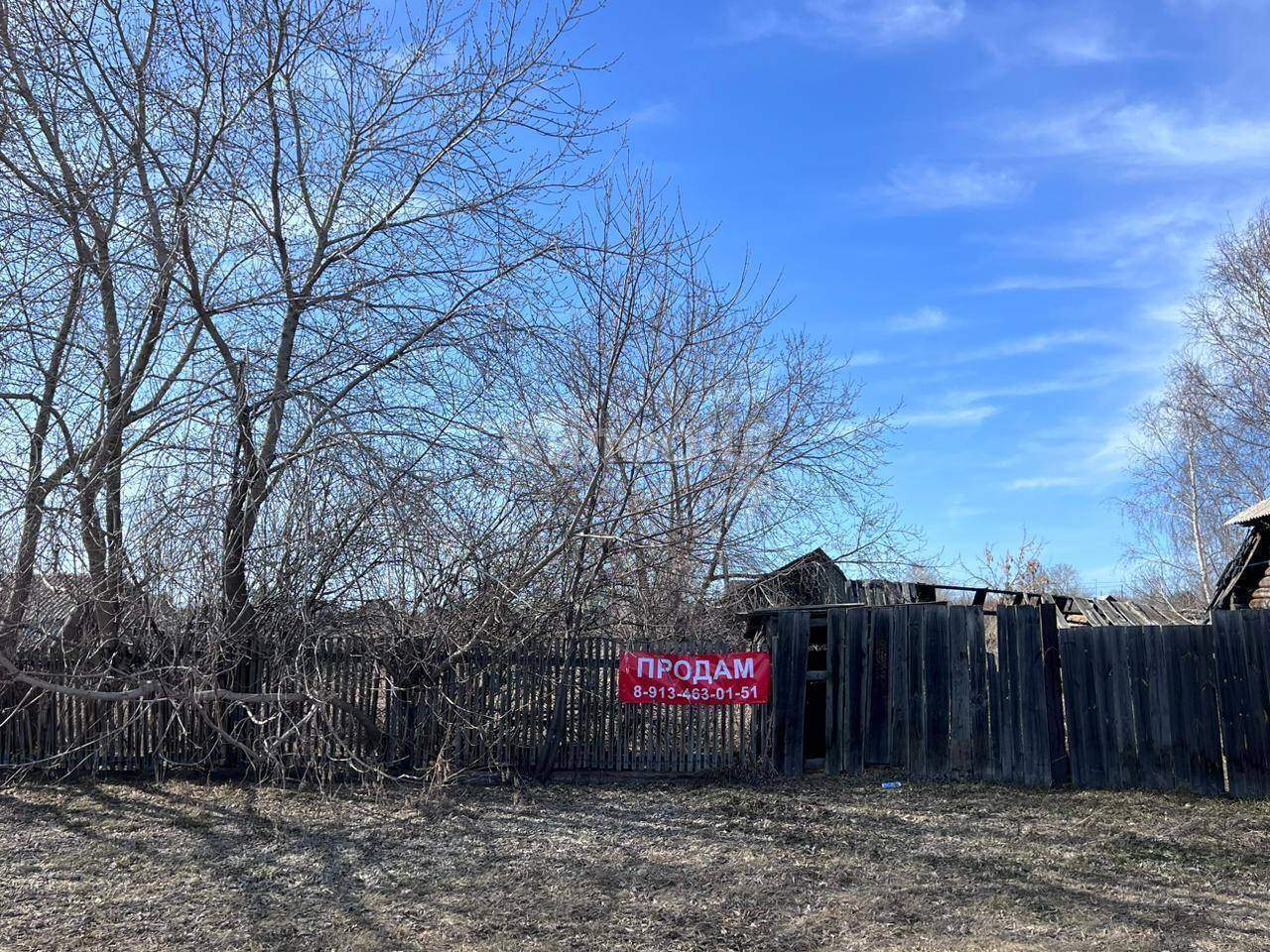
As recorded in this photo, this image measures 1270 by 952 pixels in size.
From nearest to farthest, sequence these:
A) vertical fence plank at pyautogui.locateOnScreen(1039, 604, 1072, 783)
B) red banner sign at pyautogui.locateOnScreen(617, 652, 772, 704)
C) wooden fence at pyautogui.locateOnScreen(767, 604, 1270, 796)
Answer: wooden fence at pyautogui.locateOnScreen(767, 604, 1270, 796)
vertical fence plank at pyautogui.locateOnScreen(1039, 604, 1072, 783)
red banner sign at pyautogui.locateOnScreen(617, 652, 772, 704)

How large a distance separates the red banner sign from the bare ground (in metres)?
0.86

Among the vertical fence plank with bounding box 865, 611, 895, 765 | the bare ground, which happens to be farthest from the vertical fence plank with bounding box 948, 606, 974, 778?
the vertical fence plank with bounding box 865, 611, 895, 765

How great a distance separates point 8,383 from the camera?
705cm

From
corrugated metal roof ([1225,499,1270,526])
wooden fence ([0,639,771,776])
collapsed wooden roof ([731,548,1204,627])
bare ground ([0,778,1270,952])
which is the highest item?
corrugated metal roof ([1225,499,1270,526])

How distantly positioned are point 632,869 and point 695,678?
308 cm

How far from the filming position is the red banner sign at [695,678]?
920 centimetres

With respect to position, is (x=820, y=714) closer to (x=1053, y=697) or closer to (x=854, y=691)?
(x=854, y=691)

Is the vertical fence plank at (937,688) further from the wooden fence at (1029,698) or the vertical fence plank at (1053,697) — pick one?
the vertical fence plank at (1053,697)

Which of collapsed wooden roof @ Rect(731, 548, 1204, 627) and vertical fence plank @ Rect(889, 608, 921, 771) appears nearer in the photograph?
vertical fence plank @ Rect(889, 608, 921, 771)

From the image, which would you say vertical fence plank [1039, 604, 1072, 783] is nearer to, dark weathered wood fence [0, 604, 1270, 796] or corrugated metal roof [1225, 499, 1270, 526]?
dark weathered wood fence [0, 604, 1270, 796]

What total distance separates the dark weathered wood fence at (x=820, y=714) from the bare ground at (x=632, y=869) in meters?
0.39

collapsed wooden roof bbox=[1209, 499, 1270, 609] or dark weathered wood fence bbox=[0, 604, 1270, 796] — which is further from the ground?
collapsed wooden roof bbox=[1209, 499, 1270, 609]

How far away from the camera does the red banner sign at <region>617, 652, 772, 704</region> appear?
920 centimetres

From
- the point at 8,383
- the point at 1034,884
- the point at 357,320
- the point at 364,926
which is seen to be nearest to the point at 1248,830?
the point at 1034,884
